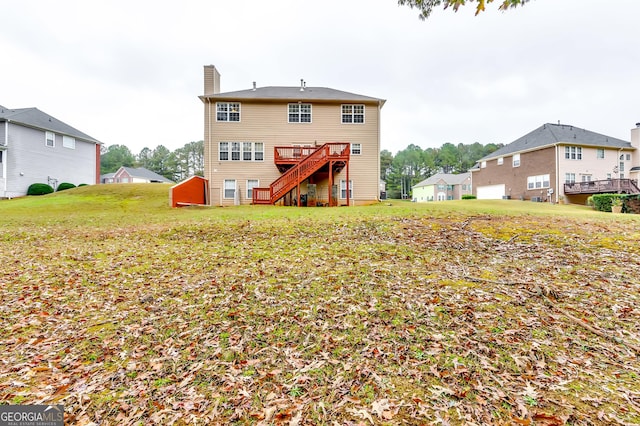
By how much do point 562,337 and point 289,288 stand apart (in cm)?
383

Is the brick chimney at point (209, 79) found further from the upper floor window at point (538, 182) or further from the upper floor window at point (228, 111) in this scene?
the upper floor window at point (538, 182)

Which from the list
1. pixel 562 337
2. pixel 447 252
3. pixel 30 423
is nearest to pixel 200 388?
pixel 30 423

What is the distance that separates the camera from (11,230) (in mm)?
10336

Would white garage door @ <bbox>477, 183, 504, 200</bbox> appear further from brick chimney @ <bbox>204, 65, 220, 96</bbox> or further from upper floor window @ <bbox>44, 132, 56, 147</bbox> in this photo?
upper floor window @ <bbox>44, 132, 56, 147</bbox>

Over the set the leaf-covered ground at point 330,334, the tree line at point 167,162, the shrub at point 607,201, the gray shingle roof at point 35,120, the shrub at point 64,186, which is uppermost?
the tree line at point 167,162

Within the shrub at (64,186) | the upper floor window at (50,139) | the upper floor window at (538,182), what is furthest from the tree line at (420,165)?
the upper floor window at (50,139)

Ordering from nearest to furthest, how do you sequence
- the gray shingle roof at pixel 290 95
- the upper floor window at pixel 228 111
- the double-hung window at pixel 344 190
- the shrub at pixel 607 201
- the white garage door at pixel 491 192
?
the shrub at pixel 607 201, the gray shingle roof at pixel 290 95, the upper floor window at pixel 228 111, the double-hung window at pixel 344 190, the white garage door at pixel 491 192

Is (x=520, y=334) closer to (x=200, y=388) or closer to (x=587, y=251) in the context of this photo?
(x=200, y=388)

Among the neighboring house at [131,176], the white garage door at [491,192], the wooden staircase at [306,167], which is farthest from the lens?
the neighboring house at [131,176]

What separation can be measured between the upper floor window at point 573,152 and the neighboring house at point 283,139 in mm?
21094

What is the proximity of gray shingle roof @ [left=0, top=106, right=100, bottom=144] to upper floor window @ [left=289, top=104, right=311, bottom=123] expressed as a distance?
23079mm

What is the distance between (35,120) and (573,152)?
2014 inches

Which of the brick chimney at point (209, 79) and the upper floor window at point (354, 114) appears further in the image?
the upper floor window at point (354, 114)

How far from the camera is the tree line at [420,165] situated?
7519cm
